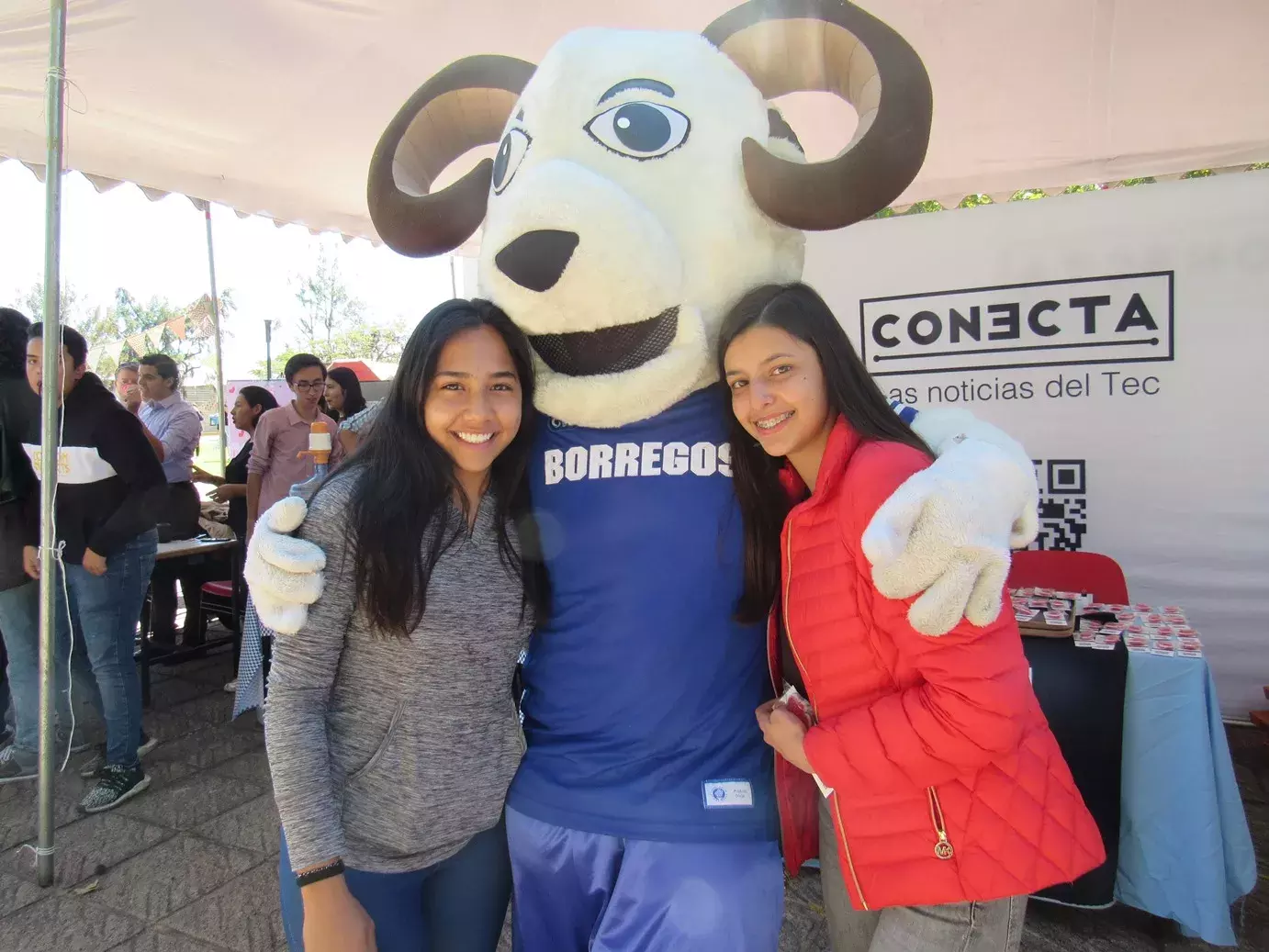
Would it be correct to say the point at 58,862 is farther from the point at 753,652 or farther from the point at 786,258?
the point at 786,258

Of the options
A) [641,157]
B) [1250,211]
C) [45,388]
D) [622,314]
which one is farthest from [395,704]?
[1250,211]

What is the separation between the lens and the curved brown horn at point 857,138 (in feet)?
5.05

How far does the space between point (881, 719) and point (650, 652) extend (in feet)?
1.43

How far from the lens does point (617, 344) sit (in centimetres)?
153

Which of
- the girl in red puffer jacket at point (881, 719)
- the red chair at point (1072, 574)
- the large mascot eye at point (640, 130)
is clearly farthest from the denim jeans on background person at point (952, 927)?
the red chair at point (1072, 574)

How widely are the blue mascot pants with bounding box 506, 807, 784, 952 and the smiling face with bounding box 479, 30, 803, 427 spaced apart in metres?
0.78

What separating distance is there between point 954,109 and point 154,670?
5.62m

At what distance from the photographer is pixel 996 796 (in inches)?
46.7

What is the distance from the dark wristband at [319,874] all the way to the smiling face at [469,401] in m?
0.68

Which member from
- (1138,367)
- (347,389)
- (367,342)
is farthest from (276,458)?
(367,342)

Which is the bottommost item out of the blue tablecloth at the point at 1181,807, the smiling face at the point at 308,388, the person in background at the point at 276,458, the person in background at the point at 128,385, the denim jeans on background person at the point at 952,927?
the blue tablecloth at the point at 1181,807

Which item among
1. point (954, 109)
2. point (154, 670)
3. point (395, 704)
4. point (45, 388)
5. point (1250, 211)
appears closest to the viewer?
point (395, 704)

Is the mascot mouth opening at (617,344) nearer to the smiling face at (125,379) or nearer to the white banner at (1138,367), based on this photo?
the white banner at (1138,367)

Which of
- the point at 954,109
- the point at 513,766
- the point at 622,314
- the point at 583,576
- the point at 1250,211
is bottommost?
the point at 513,766
